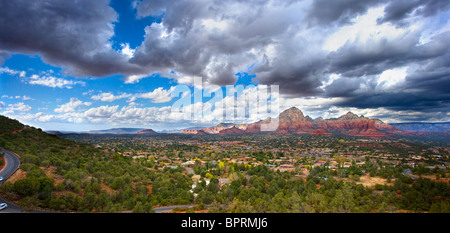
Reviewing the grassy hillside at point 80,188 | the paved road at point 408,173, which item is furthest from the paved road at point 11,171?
the paved road at point 408,173

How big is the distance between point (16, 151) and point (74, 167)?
10567mm

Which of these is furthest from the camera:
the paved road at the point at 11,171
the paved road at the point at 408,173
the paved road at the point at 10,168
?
the paved road at the point at 408,173

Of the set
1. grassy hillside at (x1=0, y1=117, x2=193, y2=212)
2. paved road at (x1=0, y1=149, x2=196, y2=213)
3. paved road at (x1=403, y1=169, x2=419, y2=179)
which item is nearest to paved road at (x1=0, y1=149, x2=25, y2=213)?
paved road at (x1=0, y1=149, x2=196, y2=213)

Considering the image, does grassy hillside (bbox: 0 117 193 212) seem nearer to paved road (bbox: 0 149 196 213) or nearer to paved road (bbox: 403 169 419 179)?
paved road (bbox: 0 149 196 213)

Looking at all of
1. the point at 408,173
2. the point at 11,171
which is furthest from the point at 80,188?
the point at 408,173

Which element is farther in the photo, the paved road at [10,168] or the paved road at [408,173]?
the paved road at [408,173]

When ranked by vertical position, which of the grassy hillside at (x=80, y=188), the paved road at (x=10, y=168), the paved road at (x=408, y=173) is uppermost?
the paved road at (x=10, y=168)

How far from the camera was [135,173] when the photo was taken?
35.2m

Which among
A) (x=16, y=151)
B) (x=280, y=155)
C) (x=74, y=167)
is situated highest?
(x=16, y=151)

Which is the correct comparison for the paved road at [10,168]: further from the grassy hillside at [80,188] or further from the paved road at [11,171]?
the grassy hillside at [80,188]

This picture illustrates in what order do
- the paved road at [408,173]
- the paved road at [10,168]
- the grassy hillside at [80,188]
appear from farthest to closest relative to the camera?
the paved road at [408,173] → the grassy hillside at [80,188] → the paved road at [10,168]
